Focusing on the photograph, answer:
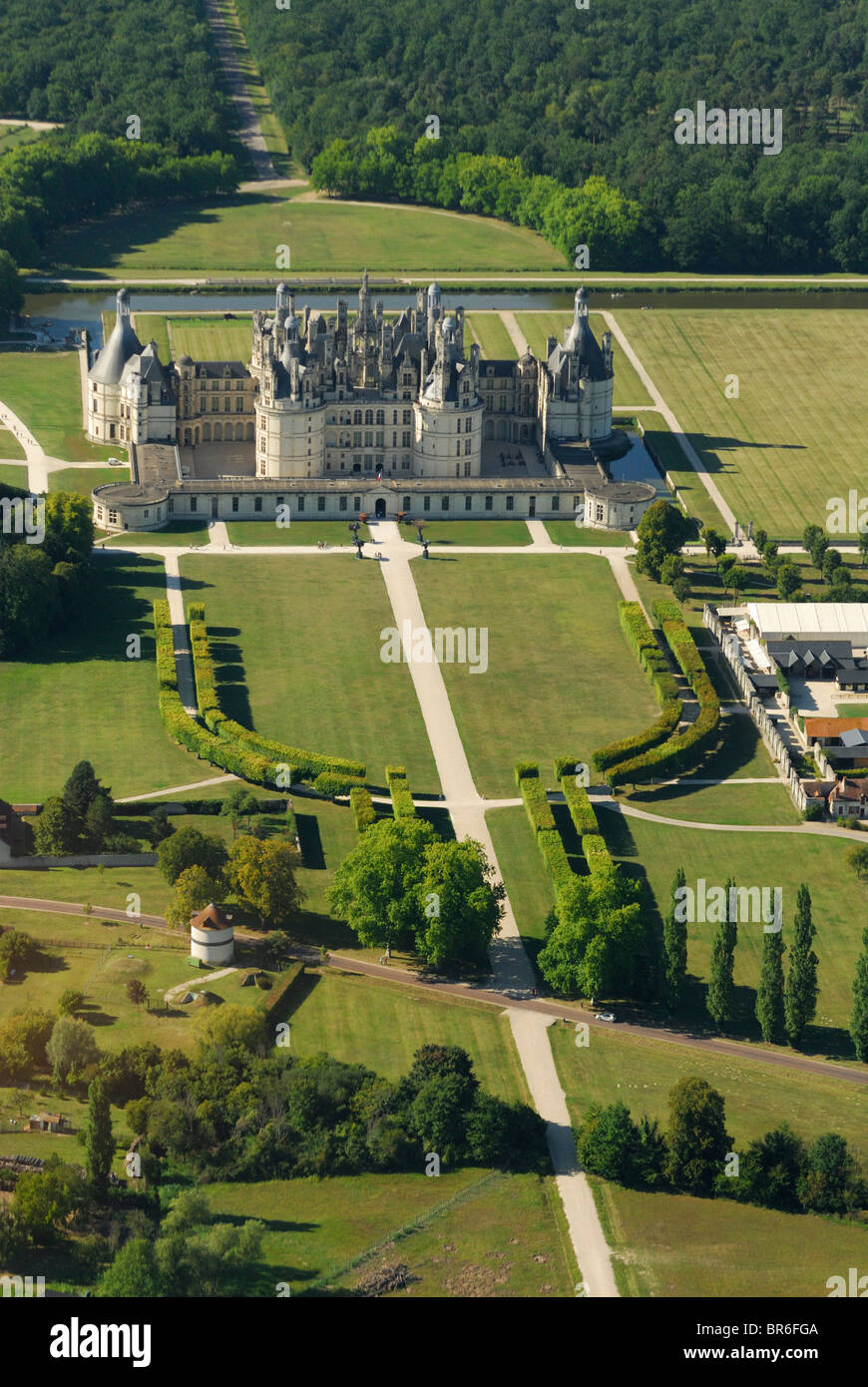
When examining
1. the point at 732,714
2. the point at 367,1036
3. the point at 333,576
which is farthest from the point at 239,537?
the point at 367,1036

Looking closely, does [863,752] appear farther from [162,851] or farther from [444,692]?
[162,851]

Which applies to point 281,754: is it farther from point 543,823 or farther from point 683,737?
point 683,737

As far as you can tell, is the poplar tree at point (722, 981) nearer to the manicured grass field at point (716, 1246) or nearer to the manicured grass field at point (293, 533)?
the manicured grass field at point (716, 1246)

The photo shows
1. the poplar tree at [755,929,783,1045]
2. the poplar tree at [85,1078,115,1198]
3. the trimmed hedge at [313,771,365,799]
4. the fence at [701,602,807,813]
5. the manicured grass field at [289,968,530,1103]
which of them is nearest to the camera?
the poplar tree at [85,1078,115,1198]

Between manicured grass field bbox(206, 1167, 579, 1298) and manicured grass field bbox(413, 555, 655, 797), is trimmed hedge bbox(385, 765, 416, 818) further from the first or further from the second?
manicured grass field bbox(206, 1167, 579, 1298)

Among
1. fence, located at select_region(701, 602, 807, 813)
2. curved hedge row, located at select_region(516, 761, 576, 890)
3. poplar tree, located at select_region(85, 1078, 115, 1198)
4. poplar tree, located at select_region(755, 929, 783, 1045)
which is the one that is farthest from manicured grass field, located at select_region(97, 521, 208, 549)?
poplar tree, located at select_region(85, 1078, 115, 1198)

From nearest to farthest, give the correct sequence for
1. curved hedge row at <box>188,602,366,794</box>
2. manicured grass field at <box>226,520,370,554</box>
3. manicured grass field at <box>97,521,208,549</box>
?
curved hedge row at <box>188,602,366,794</box> < manicured grass field at <box>97,521,208,549</box> < manicured grass field at <box>226,520,370,554</box>

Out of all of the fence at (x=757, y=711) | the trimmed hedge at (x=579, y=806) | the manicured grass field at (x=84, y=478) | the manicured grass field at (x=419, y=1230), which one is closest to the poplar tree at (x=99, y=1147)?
the manicured grass field at (x=419, y=1230)
